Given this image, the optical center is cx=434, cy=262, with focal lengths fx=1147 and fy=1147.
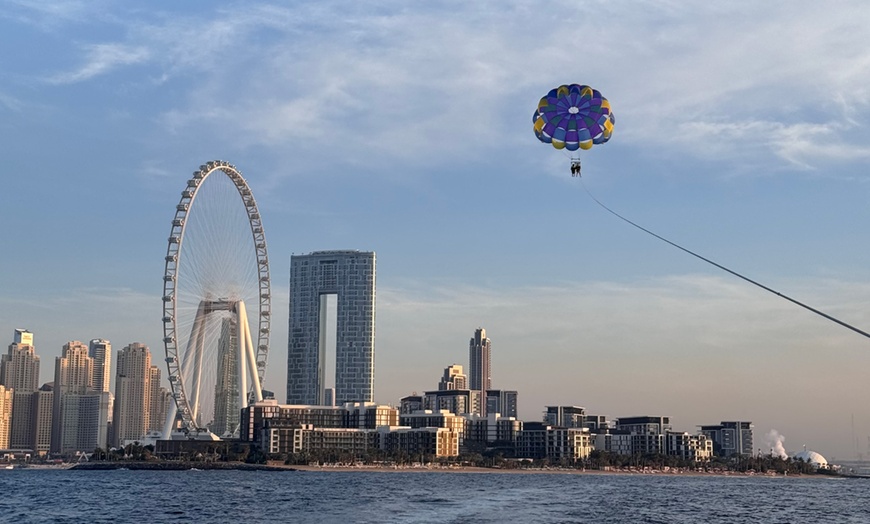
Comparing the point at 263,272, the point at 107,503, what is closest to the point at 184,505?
the point at 107,503

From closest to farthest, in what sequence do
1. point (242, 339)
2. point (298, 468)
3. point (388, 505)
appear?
point (388, 505) → point (242, 339) → point (298, 468)

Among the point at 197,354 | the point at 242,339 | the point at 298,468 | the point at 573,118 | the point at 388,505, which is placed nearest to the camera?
the point at 573,118

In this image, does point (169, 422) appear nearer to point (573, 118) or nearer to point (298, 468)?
point (298, 468)

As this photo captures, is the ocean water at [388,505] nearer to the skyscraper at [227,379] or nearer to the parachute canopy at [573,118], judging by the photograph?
the parachute canopy at [573,118]

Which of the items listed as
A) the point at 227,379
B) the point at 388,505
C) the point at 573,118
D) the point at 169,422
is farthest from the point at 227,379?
the point at 573,118

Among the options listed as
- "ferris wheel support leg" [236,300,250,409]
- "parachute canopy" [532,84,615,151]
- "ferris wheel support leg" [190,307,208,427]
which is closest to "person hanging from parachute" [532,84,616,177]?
"parachute canopy" [532,84,615,151]

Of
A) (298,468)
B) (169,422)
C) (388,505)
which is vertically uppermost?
(169,422)
